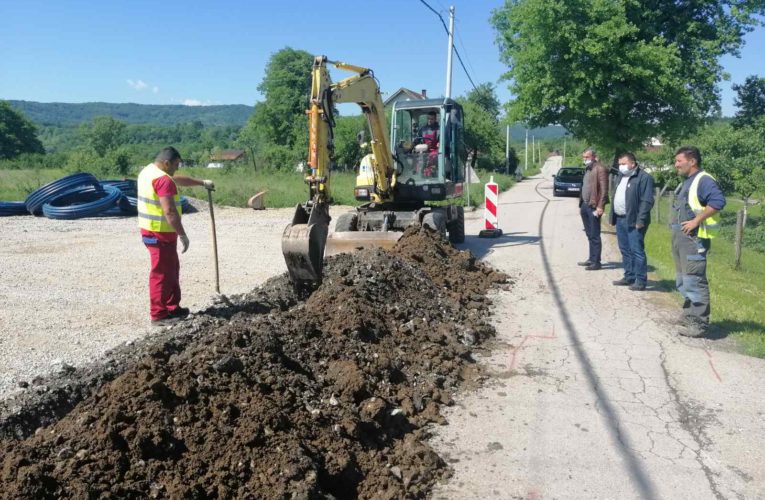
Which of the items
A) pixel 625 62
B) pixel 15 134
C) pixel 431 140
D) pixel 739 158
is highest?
pixel 15 134

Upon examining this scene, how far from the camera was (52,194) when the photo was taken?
58.1 feet

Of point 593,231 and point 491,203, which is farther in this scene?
point 491,203

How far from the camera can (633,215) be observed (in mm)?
8570

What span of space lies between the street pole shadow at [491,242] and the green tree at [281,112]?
38.0m

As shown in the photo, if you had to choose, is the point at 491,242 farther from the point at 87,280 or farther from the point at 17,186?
the point at 17,186

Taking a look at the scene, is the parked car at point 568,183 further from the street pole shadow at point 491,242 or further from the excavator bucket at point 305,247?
the excavator bucket at point 305,247

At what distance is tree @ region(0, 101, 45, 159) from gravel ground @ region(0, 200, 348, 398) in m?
74.8

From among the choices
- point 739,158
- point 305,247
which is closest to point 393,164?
point 305,247

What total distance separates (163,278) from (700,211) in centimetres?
564

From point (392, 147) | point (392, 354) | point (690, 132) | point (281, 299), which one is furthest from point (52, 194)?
point (690, 132)

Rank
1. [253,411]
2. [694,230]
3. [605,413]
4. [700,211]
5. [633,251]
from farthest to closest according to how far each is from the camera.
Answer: [633,251]
[694,230]
[700,211]
[605,413]
[253,411]

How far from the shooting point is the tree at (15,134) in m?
79.4

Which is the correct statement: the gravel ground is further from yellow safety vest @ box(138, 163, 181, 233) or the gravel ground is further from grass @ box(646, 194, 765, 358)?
grass @ box(646, 194, 765, 358)

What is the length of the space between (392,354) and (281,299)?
2.20 meters
